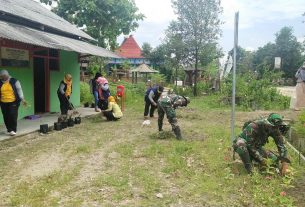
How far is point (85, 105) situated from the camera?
16.8 meters

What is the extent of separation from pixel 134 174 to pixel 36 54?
808cm

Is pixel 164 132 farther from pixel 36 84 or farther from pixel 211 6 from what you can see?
pixel 211 6

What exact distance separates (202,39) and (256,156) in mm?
20072

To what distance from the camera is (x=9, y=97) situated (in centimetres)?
912

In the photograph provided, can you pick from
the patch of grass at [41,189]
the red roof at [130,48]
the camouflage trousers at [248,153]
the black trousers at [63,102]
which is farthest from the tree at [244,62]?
the patch of grass at [41,189]

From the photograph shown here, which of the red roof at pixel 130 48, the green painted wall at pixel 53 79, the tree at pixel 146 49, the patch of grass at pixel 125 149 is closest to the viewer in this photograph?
the patch of grass at pixel 125 149

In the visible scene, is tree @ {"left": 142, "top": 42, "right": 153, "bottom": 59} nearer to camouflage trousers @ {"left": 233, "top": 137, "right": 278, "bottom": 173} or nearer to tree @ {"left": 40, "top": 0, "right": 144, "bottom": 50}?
tree @ {"left": 40, "top": 0, "right": 144, "bottom": 50}

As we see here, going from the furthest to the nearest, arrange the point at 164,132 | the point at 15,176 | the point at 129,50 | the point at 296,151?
the point at 129,50 < the point at 164,132 < the point at 296,151 < the point at 15,176

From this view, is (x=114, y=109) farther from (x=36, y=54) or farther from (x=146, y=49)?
(x=146, y=49)

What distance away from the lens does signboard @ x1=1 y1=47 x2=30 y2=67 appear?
10828 mm

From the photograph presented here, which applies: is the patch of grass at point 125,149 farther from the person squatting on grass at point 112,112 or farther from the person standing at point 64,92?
the person squatting on grass at point 112,112

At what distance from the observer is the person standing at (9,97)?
9055 millimetres

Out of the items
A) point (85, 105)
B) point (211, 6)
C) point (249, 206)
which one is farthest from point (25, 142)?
point (211, 6)

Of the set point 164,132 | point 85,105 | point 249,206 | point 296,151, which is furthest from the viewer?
point 85,105
